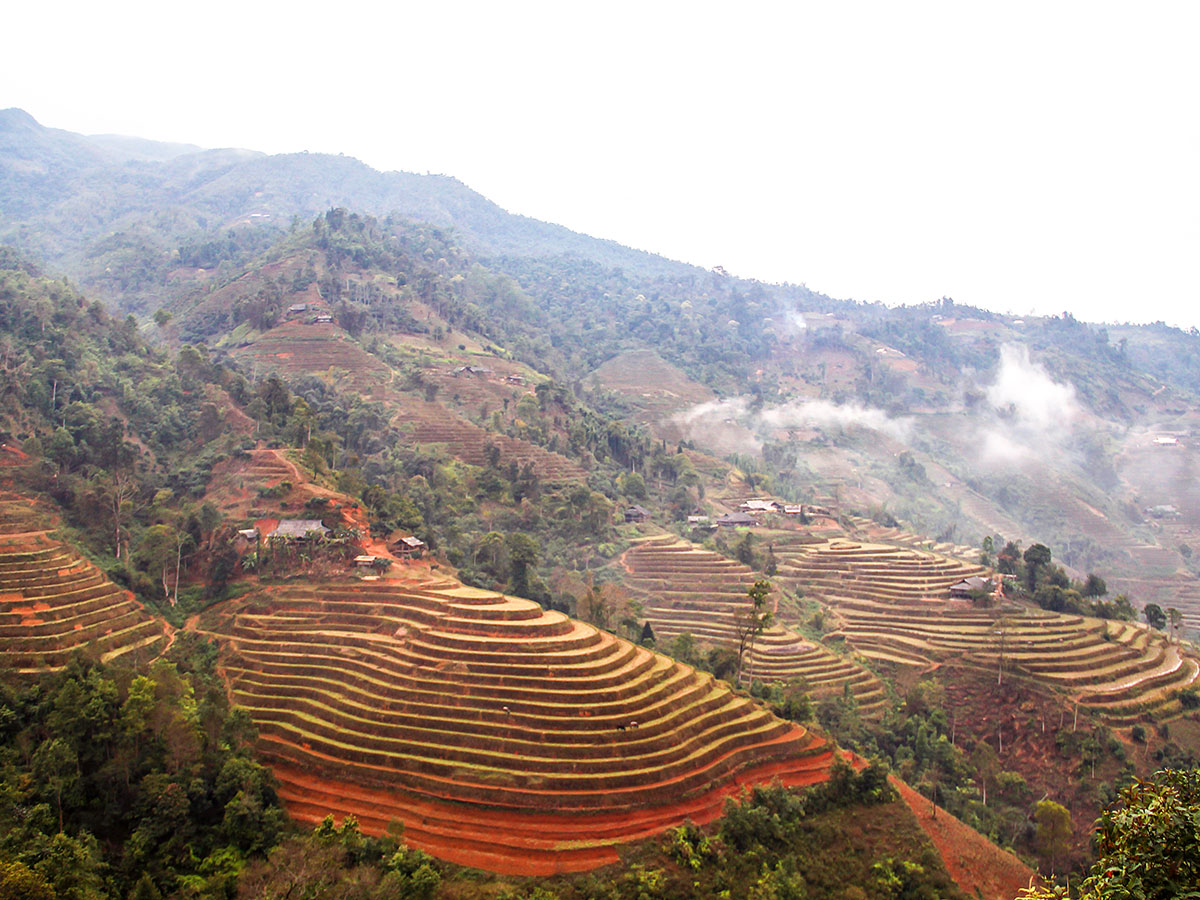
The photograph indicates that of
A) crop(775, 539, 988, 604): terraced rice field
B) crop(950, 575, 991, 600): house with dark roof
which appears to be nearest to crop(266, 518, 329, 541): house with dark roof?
crop(775, 539, 988, 604): terraced rice field

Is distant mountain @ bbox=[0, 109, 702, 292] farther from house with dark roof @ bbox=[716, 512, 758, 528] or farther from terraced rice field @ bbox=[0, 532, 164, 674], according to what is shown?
house with dark roof @ bbox=[716, 512, 758, 528]

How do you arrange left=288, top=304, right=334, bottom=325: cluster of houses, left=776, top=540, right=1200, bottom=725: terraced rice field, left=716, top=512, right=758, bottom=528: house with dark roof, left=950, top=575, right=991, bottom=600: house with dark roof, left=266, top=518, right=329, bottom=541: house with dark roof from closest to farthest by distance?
left=266, top=518, right=329, bottom=541: house with dark roof
left=776, top=540, right=1200, bottom=725: terraced rice field
left=950, top=575, right=991, bottom=600: house with dark roof
left=716, top=512, right=758, bottom=528: house with dark roof
left=288, top=304, right=334, bottom=325: cluster of houses

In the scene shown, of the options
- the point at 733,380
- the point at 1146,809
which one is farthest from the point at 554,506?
the point at 733,380

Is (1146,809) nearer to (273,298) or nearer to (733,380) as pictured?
(273,298)

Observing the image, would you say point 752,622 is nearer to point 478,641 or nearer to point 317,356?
point 478,641

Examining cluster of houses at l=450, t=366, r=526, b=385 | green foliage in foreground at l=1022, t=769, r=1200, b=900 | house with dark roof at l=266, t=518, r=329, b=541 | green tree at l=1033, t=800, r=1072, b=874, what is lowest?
green tree at l=1033, t=800, r=1072, b=874

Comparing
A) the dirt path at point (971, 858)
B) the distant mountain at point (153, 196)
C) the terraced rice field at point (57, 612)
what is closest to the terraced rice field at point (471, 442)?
the terraced rice field at point (57, 612)

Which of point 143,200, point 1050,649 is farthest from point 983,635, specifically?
point 143,200
